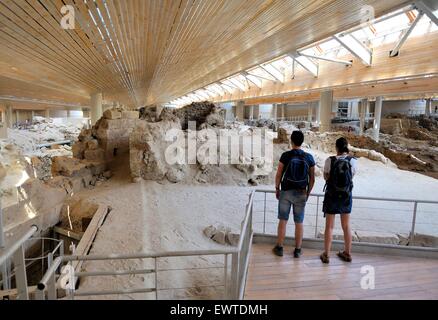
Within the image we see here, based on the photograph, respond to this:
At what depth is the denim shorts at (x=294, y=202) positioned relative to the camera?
3793 mm

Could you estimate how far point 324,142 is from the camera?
18.1 m

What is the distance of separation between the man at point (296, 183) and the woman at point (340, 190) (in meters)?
0.25

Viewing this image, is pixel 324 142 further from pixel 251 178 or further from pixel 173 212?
pixel 173 212

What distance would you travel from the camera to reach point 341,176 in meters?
3.61

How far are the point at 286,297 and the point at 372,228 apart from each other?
465 cm

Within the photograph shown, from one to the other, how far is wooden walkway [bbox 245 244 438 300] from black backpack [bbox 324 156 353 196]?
0.98 meters

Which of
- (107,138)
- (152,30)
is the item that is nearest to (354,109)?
(107,138)

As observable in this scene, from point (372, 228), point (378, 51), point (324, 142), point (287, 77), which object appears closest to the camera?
point (372, 228)

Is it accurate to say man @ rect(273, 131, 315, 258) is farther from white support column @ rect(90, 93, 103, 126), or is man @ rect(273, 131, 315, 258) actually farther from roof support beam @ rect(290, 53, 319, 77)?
white support column @ rect(90, 93, 103, 126)

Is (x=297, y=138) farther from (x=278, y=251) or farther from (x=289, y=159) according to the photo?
(x=278, y=251)

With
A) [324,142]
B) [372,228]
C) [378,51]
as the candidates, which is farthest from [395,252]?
[324,142]

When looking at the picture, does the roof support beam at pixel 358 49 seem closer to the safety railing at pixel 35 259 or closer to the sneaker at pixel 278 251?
the sneaker at pixel 278 251

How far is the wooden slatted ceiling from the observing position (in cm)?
613

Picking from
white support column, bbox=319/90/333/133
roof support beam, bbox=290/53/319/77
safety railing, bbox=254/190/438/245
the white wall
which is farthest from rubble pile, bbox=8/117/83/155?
the white wall
